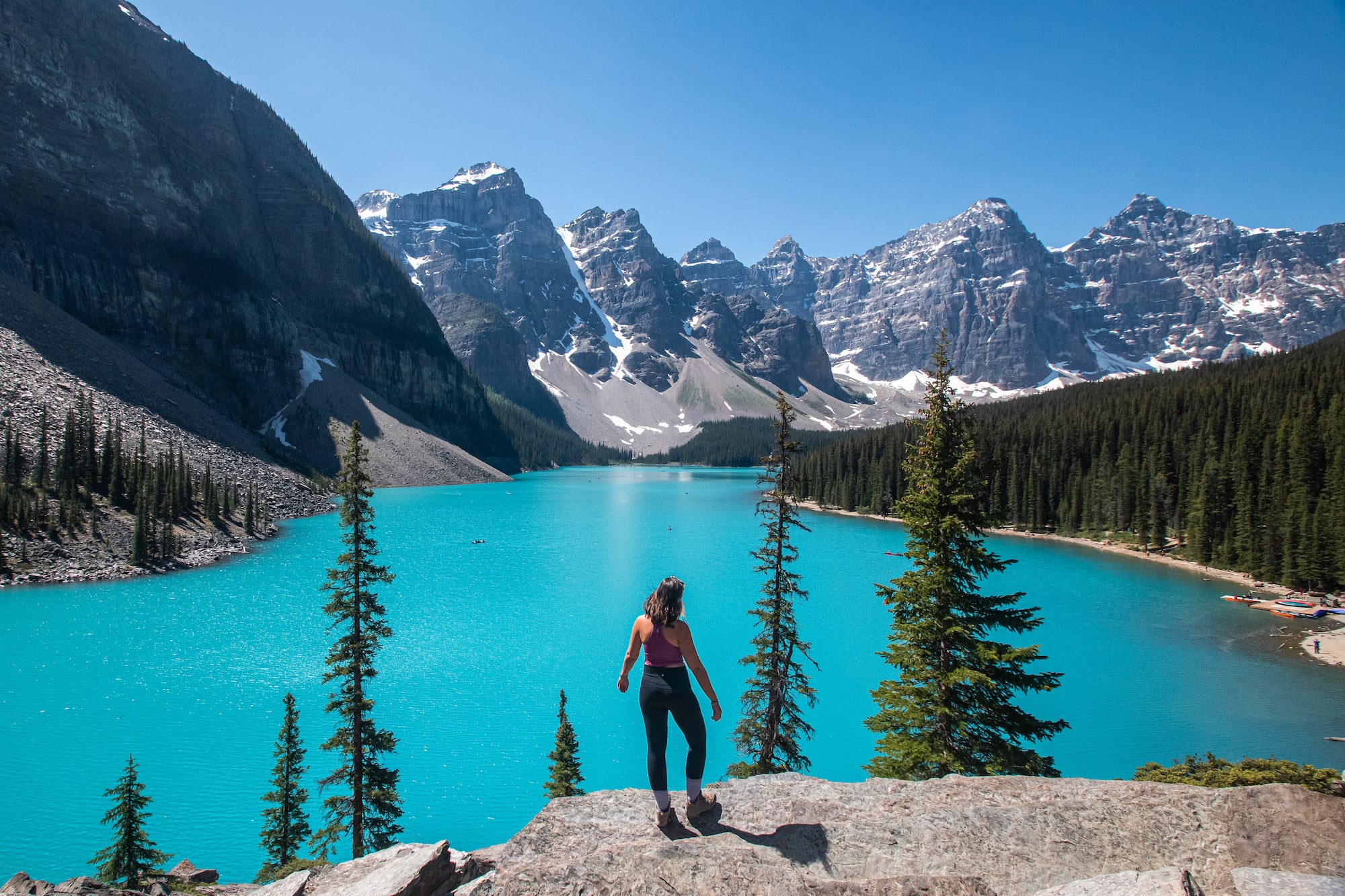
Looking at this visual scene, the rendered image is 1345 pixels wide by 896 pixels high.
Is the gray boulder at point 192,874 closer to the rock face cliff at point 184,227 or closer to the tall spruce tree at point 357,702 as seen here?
the tall spruce tree at point 357,702

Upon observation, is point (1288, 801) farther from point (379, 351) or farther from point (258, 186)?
point (258, 186)

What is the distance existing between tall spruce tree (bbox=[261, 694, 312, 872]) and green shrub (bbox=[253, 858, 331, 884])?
81cm

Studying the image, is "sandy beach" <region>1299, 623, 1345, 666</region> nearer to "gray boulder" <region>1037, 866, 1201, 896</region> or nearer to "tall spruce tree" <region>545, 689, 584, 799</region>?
"tall spruce tree" <region>545, 689, 584, 799</region>

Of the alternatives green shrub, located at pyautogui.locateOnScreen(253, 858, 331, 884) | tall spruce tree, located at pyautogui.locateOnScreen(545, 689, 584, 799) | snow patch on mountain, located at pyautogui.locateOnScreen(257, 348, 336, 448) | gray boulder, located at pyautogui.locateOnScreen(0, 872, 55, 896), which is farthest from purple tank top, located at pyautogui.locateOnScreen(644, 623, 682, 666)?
snow patch on mountain, located at pyautogui.locateOnScreen(257, 348, 336, 448)

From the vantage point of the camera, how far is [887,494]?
308 ft

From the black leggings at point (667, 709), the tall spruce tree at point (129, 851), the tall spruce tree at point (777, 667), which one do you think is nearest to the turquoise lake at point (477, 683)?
the tall spruce tree at point (129, 851)

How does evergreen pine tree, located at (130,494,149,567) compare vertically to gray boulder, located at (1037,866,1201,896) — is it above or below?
below

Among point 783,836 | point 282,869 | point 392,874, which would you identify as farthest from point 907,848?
point 282,869

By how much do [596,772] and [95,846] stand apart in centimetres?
1261

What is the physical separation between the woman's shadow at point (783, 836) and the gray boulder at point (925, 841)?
17 mm

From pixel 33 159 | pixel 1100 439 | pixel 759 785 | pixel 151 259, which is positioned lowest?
pixel 759 785

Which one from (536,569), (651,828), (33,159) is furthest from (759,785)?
(33,159)

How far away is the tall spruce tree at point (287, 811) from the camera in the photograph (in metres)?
15.1

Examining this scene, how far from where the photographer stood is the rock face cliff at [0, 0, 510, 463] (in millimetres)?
84000
